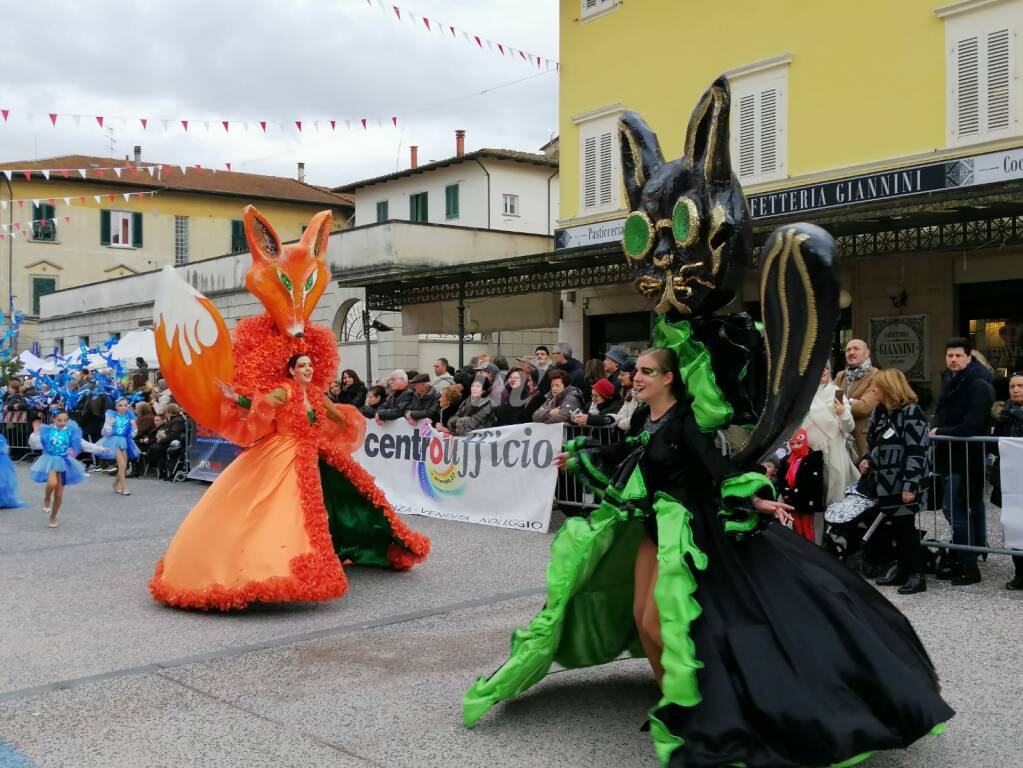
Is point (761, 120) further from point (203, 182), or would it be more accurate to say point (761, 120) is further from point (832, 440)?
point (203, 182)

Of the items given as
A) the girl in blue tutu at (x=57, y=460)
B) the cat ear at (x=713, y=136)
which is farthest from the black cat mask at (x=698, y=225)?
the girl in blue tutu at (x=57, y=460)

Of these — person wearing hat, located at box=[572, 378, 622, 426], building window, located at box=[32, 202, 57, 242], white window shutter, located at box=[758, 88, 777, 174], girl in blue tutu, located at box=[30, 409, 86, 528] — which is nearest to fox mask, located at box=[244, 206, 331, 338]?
person wearing hat, located at box=[572, 378, 622, 426]

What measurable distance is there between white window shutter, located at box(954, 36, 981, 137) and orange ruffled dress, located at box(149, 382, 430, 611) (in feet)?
33.7

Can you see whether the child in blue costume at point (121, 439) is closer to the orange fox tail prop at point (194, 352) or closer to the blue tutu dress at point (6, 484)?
the blue tutu dress at point (6, 484)

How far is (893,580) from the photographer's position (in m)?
7.11

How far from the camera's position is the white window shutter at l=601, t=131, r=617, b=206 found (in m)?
18.9

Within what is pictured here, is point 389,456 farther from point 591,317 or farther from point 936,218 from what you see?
point 591,317

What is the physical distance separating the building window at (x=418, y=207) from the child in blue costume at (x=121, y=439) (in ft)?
63.8

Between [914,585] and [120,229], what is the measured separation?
141ft

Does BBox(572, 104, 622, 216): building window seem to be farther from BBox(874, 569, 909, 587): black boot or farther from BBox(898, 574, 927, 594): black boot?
BBox(898, 574, 927, 594): black boot

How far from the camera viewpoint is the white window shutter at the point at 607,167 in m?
18.9

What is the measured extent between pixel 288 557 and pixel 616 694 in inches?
102

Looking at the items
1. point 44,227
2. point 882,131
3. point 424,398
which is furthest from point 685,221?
point 44,227

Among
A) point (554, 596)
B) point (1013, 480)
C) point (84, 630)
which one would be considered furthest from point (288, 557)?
point (1013, 480)
